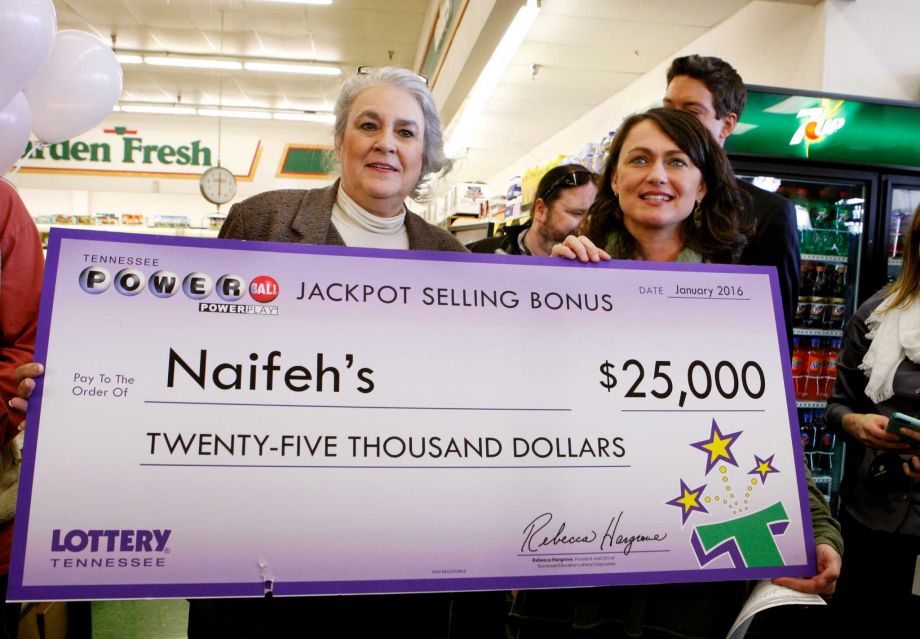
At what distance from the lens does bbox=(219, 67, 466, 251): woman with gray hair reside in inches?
62.4

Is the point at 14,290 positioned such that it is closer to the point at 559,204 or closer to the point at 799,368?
the point at 559,204

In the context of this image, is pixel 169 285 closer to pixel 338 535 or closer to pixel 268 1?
pixel 338 535

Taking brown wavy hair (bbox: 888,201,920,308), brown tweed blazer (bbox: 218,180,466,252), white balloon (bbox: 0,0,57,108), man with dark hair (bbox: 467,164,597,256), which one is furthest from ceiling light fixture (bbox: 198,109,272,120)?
brown wavy hair (bbox: 888,201,920,308)

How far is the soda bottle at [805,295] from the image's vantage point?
372cm

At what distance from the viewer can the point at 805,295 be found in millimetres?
3730

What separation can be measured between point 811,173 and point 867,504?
197cm

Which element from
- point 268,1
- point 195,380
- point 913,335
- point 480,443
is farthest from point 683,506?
point 268,1

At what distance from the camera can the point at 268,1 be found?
26.5ft

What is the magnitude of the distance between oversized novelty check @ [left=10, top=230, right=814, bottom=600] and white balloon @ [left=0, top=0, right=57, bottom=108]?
2.37 ft

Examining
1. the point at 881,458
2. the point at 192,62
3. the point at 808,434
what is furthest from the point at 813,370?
the point at 192,62

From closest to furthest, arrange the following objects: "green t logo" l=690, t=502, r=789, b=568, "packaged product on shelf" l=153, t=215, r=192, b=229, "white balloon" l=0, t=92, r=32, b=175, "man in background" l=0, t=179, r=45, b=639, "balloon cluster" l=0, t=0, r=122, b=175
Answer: "green t logo" l=690, t=502, r=789, b=568 < "man in background" l=0, t=179, r=45, b=639 < "white balloon" l=0, t=92, r=32, b=175 < "balloon cluster" l=0, t=0, r=122, b=175 < "packaged product on shelf" l=153, t=215, r=192, b=229

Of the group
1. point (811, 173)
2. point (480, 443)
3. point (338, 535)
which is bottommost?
point (338, 535)

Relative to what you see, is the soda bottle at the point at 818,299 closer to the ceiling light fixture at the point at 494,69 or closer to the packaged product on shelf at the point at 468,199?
the ceiling light fixture at the point at 494,69

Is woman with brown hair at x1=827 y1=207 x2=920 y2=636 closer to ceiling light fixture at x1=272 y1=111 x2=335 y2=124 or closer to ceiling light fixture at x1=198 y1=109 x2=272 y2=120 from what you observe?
ceiling light fixture at x1=272 y1=111 x2=335 y2=124
